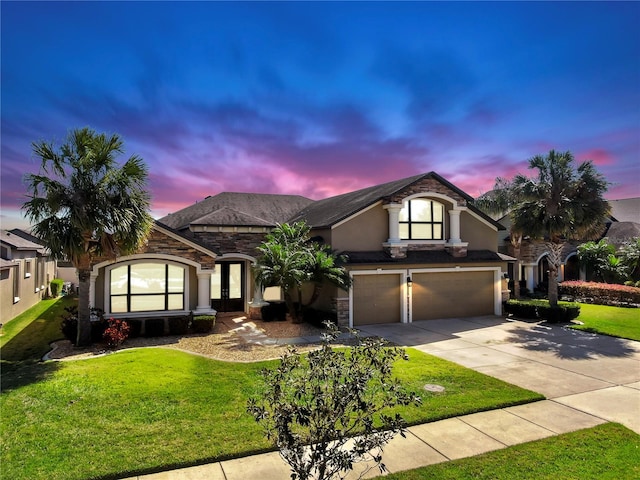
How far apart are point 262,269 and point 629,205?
130 ft

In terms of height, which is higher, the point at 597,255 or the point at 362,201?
the point at 362,201

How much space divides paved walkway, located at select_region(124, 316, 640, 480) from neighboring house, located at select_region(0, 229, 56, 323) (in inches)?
511

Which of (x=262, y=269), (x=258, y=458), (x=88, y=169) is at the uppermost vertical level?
(x=88, y=169)

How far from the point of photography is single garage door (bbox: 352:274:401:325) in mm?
17062

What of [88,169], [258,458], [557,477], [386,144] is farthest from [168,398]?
[386,144]

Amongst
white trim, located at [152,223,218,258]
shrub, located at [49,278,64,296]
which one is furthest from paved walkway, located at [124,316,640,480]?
shrub, located at [49,278,64,296]

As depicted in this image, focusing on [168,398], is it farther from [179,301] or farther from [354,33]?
[354,33]

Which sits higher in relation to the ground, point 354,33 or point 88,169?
point 354,33

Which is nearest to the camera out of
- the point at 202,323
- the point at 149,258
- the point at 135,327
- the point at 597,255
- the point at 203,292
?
the point at 135,327

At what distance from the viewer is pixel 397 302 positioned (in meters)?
17.8

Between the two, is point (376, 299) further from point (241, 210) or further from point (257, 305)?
point (241, 210)

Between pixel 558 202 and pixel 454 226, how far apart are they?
468cm

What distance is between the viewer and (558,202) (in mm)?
17828

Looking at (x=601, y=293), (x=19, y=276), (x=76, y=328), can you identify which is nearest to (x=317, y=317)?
(x=76, y=328)
